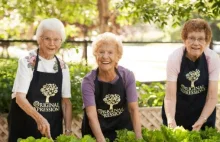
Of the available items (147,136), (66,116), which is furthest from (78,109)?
(147,136)

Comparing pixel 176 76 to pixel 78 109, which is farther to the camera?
pixel 78 109

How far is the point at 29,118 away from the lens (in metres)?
3.19

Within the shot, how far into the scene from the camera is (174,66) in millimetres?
3256

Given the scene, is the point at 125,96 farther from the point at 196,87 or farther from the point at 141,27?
the point at 141,27

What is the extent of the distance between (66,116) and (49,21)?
0.70 m

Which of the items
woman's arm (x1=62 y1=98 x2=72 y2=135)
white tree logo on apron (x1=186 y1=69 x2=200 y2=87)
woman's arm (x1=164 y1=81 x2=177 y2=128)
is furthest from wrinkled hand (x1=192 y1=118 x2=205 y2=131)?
woman's arm (x1=62 y1=98 x2=72 y2=135)

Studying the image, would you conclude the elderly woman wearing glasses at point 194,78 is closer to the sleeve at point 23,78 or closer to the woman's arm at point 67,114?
the woman's arm at point 67,114

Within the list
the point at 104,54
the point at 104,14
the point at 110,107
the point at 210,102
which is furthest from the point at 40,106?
the point at 104,14

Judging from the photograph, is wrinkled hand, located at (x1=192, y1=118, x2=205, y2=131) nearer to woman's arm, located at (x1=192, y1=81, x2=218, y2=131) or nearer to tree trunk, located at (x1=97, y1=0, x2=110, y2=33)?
woman's arm, located at (x1=192, y1=81, x2=218, y2=131)

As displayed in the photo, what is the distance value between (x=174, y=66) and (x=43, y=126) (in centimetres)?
104

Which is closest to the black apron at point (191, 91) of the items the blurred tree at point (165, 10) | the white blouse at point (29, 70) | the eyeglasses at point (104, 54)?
the eyeglasses at point (104, 54)

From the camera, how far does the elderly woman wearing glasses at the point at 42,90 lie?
3.03m

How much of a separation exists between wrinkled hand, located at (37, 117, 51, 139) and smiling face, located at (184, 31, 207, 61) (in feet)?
3.72

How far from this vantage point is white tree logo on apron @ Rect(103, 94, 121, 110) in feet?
10.2
